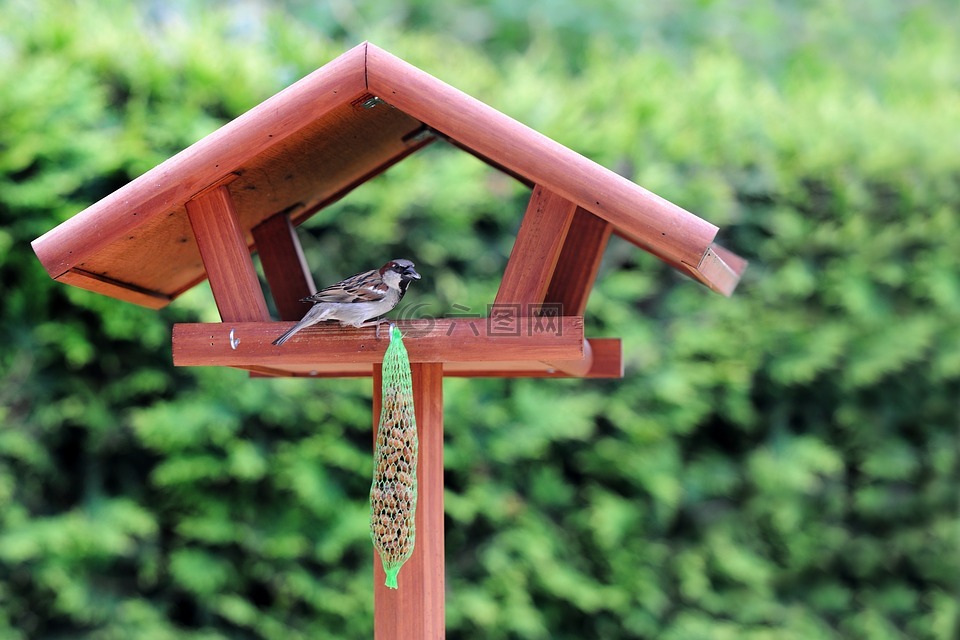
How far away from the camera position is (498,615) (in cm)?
356

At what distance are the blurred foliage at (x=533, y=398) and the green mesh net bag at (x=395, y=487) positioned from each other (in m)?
1.64

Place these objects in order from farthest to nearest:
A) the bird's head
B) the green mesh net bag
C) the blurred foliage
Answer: the blurred foliage < the bird's head < the green mesh net bag

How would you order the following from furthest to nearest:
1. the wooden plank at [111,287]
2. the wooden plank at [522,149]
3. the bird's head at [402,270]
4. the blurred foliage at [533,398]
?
the blurred foliage at [533,398], the bird's head at [402,270], the wooden plank at [111,287], the wooden plank at [522,149]

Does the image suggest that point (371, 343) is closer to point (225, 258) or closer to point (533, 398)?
point (225, 258)

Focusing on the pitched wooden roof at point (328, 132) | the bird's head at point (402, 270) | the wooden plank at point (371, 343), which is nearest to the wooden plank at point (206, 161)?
the pitched wooden roof at point (328, 132)

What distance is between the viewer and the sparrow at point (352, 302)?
5.78ft

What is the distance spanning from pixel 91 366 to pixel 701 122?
2.70m

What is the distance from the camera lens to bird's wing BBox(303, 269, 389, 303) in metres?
1.79

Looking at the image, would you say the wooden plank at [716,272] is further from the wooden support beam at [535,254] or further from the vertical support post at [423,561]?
the vertical support post at [423,561]

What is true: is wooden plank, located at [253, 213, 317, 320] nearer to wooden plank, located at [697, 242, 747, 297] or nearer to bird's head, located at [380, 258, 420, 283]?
bird's head, located at [380, 258, 420, 283]

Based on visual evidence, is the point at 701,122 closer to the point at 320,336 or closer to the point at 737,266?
the point at 737,266

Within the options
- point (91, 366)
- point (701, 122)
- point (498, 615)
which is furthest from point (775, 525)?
point (91, 366)

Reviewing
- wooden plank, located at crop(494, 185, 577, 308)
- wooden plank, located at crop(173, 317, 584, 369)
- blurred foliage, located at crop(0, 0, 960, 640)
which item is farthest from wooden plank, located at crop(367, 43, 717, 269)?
blurred foliage, located at crop(0, 0, 960, 640)

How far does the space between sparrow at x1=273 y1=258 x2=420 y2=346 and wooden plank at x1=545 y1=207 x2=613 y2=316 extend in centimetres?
50
